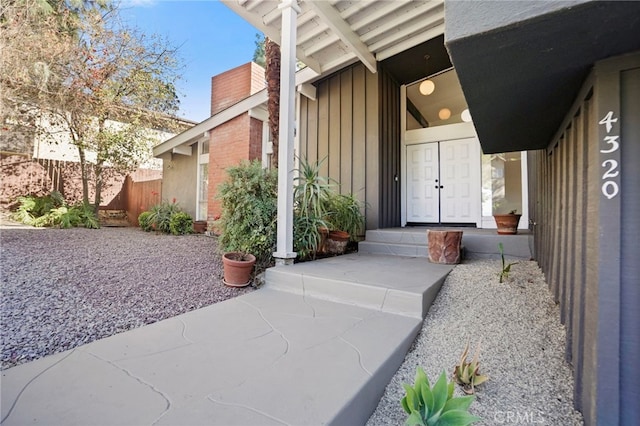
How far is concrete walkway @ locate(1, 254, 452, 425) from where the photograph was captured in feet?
4.14

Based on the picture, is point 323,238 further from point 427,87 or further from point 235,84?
point 235,84

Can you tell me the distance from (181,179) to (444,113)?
26.2 feet

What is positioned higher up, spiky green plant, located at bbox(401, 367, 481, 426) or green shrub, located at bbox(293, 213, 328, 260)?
green shrub, located at bbox(293, 213, 328, 260)

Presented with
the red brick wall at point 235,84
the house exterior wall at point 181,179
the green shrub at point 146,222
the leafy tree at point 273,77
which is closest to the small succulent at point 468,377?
the leafy tree at point 273,77

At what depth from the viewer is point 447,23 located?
3.74ft

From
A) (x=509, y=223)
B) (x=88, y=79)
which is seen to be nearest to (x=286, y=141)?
(x=509, y=223)

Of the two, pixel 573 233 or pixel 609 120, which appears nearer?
pixel 609 120

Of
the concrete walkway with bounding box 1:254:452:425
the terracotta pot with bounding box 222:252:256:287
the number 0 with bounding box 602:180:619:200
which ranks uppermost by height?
the number 0 with bounding box 602:180:619:200

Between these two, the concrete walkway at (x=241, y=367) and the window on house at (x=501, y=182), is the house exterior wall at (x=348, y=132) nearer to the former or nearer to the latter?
the window on house at (x=501, y=182)

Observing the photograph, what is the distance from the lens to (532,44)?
3.77ft

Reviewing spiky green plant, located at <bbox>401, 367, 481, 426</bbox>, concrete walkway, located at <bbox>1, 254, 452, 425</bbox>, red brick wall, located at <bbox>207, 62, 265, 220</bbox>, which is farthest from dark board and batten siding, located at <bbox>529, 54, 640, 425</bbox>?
red brick wall, located at <bbox>207, 62, 265, 220</bbox>

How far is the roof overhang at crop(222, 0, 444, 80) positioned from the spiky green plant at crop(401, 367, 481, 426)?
431 centimetres

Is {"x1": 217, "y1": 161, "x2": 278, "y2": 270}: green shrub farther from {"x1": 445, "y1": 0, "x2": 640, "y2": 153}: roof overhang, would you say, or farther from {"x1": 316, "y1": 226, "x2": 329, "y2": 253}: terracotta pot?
{"x1": 445, "y1": 0, "x2": 640, "y2": 153}: roof overhang

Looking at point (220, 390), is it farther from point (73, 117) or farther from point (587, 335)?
point (73, 117)
